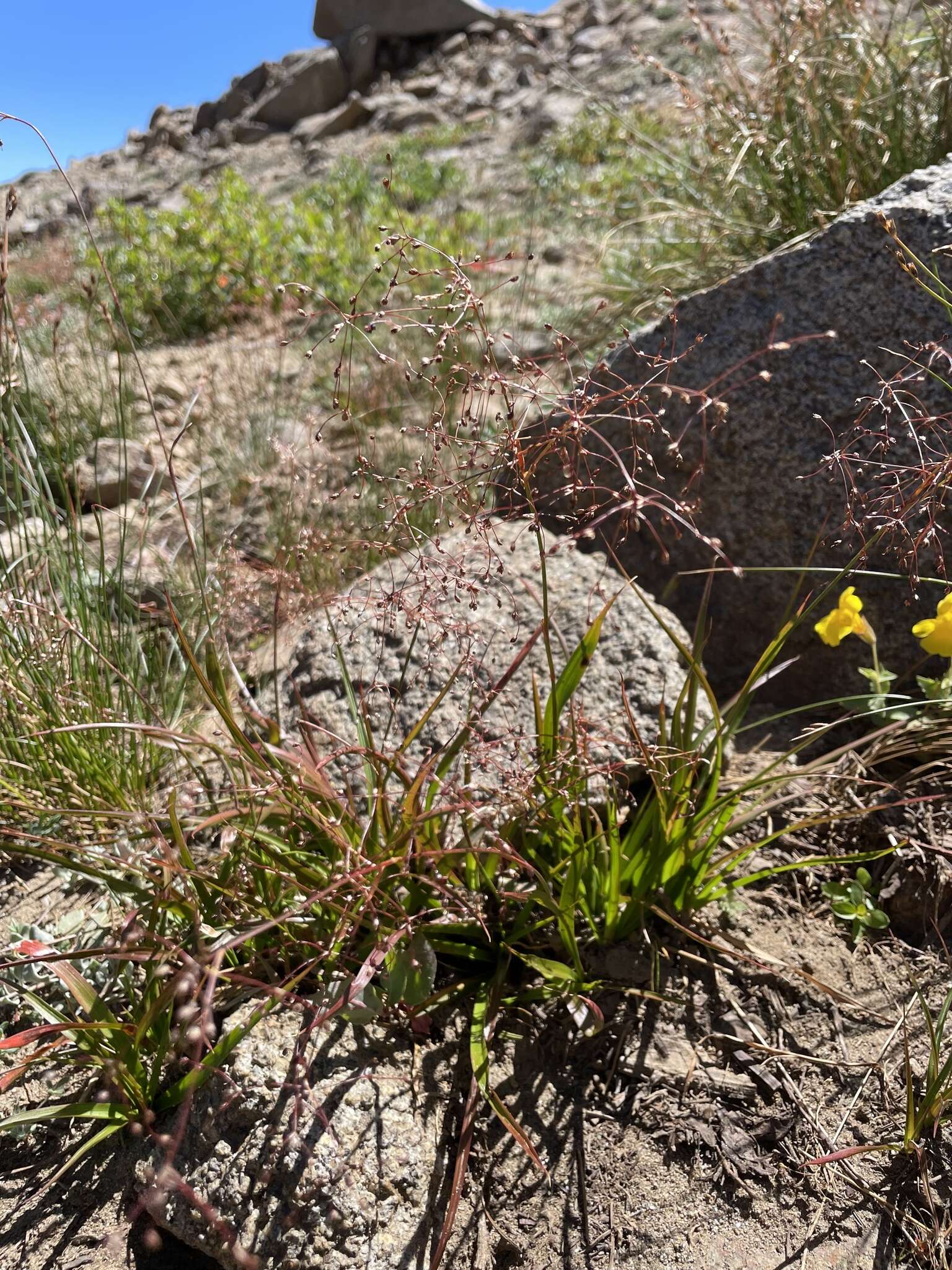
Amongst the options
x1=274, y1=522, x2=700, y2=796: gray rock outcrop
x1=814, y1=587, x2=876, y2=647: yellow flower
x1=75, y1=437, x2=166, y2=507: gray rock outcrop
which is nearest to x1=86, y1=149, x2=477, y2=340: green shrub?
x1=75, y1=437, x2=166, y2=507: gray rock outcrop

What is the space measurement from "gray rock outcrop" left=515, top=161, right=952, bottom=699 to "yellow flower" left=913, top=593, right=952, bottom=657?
59 centimetres

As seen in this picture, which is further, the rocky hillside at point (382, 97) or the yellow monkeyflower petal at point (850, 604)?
the rocky hillside at point (382, 97)

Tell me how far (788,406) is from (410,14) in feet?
59.8

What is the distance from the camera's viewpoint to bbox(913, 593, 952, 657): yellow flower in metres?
1.54

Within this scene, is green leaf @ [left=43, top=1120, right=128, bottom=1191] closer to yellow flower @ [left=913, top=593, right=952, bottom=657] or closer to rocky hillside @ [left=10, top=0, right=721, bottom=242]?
yellow flower @ [left=913, top=593, right=952, bottom=657]

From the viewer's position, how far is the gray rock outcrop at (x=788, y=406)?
2246 millimetres

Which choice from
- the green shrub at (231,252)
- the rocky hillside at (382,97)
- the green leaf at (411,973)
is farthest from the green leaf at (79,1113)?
the rocky hillside at (382,97)

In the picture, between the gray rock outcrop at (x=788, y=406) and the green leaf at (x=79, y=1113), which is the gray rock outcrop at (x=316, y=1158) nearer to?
the green leaf at (x=79, y=1113)

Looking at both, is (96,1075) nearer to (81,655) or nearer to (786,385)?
(81,655)

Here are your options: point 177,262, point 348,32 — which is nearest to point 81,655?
point 177,262

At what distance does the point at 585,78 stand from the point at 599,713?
477 inches

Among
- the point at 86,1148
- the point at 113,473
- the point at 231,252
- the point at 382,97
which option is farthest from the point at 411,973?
the point at 382,97

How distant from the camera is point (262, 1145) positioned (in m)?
1.41

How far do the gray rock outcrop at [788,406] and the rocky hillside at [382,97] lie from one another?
762 cm
